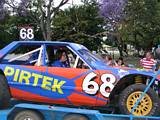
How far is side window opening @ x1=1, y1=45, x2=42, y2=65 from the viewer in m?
8.12

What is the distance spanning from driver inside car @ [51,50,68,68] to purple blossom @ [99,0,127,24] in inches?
812

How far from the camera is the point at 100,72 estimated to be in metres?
7.54

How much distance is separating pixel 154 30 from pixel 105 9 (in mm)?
14978

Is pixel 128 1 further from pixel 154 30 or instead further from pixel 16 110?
pixel 16 110

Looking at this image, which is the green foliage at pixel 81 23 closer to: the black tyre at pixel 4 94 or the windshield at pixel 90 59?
the windshield at pixel 90 59

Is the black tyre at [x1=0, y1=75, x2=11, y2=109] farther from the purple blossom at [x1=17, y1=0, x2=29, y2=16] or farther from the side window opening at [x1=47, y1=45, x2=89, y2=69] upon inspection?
the purple blossom at [x1=17, y1=0, x2=29, y2=16]

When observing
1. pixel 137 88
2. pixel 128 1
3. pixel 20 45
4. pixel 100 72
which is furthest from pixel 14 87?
pixel 128 1

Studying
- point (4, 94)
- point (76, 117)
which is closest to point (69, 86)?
point (76, 117)

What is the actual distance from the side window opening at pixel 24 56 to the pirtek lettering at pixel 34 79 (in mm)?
396

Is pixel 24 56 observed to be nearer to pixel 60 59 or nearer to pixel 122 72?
pixel 60 59

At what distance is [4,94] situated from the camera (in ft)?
25.5

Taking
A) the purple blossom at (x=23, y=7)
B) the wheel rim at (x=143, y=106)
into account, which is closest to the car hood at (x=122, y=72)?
the wheel rim at (x=143, y=106)

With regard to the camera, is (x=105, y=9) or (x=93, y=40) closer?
(x=105, y=9)

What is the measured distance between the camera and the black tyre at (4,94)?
7746 millimetres
